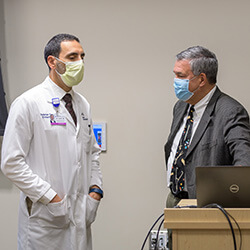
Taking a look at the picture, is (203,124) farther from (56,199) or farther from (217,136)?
(56,199)

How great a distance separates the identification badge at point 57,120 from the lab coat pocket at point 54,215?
39 centimetres

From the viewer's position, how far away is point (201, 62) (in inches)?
121

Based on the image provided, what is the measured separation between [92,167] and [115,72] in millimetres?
1233

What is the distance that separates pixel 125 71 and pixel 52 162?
4.95 feet

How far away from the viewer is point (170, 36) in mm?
3787

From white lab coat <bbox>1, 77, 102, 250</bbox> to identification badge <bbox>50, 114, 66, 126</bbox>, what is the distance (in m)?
0.02

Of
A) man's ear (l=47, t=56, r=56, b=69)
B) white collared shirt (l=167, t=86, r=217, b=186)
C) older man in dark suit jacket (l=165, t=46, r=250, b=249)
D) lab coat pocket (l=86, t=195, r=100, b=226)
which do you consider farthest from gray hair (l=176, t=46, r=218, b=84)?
lab coat pocket (l=86, t=195, r=100, b=226)

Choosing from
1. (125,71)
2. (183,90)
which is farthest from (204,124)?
(125,71)

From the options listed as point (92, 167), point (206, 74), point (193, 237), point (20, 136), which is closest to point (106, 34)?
point (206, 74)

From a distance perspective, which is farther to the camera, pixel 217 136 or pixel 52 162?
pixel 217 136

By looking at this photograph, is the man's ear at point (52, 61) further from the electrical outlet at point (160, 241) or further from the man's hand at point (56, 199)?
the electrical outlet at point (160, 241)

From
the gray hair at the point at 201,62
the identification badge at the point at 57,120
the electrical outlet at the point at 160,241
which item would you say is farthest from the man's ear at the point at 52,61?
the electrical outlet at the point at 160,241

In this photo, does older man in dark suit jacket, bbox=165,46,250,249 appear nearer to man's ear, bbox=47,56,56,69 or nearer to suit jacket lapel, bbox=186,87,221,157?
suit jacket lapel, bbox=186,87,221,157

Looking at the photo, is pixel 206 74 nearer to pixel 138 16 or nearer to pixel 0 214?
pixel 138 16
